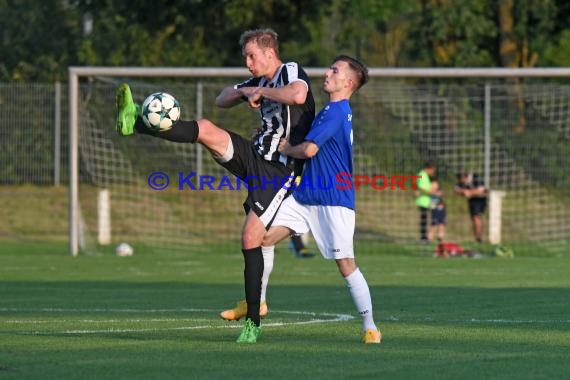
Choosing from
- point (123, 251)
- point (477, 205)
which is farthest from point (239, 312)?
point (477, 205)

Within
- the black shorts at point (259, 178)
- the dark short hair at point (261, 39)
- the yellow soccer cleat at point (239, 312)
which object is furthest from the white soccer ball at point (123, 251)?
the black shorts at point (259, 178)

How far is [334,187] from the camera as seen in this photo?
9289mm

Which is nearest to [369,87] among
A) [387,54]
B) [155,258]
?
[155,258]

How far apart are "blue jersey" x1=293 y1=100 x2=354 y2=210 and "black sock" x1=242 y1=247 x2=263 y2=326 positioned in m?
0.48

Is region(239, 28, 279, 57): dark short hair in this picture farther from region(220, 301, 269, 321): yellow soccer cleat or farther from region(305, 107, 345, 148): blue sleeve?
region(220, 301, 269, 321): yellow soccer cleat

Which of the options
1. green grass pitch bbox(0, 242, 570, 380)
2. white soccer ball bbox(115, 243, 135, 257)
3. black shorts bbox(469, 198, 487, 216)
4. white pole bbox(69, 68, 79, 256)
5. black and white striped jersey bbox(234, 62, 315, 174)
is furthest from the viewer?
black shorts bbox(469, 198, 487, 216)

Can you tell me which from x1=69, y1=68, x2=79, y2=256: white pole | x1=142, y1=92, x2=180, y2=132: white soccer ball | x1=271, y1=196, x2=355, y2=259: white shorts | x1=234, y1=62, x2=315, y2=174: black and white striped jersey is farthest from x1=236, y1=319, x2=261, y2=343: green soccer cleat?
x1=69, y1=68, x2=79, y2=256: white pole

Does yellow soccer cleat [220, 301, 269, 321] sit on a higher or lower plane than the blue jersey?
lower

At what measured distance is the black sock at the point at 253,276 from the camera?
9.36 m

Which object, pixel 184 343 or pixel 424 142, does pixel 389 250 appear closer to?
pixel 424 142

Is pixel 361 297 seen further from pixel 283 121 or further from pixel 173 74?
pixel 173 74

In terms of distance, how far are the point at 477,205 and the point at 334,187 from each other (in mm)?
17354

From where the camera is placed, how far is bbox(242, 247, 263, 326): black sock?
936 cm

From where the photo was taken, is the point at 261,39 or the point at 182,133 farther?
the point at 261,39
